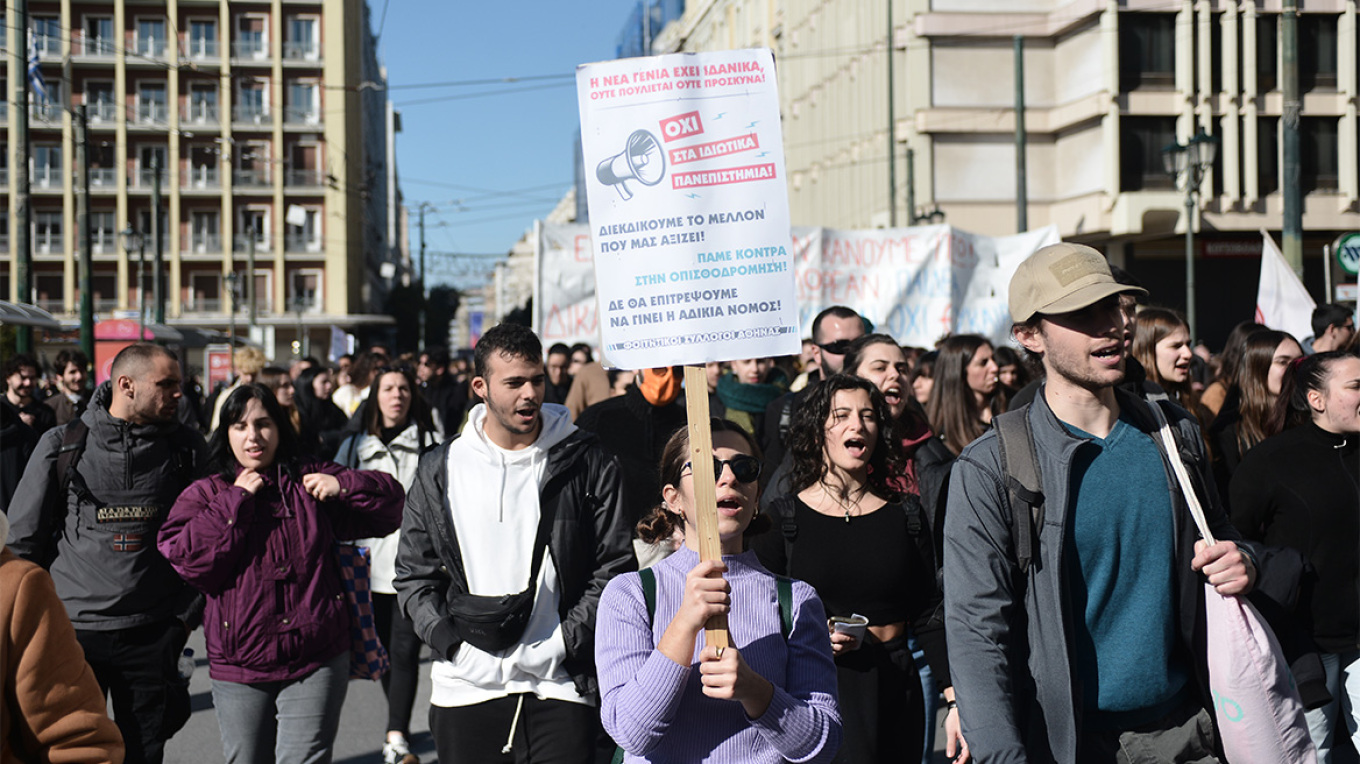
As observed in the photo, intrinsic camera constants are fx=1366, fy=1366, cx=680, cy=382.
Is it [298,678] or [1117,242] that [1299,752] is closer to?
[298,678]

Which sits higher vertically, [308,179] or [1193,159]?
[308,179]

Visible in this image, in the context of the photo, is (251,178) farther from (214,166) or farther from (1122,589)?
(1122,589)

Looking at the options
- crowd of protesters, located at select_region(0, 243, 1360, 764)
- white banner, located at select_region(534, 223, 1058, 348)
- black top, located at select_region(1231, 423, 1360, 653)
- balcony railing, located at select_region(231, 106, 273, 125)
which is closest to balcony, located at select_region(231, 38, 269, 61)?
balcony railing, located at select_region(231, 106, 273, 125)

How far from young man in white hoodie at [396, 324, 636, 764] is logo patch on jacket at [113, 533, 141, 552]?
1.49 m

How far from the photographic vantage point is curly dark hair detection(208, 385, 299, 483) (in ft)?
17.2

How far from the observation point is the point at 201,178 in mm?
67125

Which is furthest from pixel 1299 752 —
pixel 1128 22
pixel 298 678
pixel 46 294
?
pixel 46 294

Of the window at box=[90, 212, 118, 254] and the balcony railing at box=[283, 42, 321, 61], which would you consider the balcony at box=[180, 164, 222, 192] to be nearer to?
the window at box=[90, 212, 118, 254]

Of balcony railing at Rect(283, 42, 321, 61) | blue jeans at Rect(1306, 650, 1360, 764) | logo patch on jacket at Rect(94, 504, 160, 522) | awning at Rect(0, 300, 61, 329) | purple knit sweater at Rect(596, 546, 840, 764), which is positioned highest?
balcony railing at Rect(283, 42, 321, 61)

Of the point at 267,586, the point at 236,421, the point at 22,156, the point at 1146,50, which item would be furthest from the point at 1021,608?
the point at 1146,50

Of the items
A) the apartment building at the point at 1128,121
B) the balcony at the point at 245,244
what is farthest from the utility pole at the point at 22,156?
the balcony at the point at 245,244

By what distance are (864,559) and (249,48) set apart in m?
67.8

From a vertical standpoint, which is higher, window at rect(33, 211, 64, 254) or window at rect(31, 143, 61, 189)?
window at rect(31, 143, 61, 189)

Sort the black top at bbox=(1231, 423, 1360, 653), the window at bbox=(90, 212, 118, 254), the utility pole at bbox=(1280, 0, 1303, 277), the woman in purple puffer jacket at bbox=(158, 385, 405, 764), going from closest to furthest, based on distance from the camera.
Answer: the black top at bbox=(1231, 423, 1360, 653), the woman in purple puffer jacket at bbox=(158, 385, 405, 764), the utility pole at bbox=(1280, 0, 1303, 277), the window at bbox=(90, 212, 118, 254)
